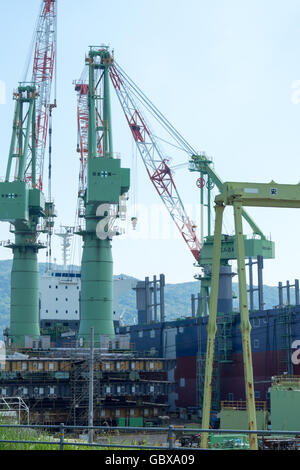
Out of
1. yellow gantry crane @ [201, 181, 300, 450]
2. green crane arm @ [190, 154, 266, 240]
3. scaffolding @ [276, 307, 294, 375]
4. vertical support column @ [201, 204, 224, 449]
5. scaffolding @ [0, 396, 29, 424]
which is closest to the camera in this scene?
yellow gantry crane @ [201, 181, 300, 450]

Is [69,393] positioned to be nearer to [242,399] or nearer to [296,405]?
[242,399]

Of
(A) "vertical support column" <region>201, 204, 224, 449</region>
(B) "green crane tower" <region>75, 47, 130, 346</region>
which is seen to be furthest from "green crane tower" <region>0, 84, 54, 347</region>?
(A) "vertical support column" <region>201, 204, 224, 449</region>

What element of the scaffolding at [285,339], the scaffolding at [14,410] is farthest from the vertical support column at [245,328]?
the scaffolding at [285,339]

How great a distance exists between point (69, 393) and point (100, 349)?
17.3ft

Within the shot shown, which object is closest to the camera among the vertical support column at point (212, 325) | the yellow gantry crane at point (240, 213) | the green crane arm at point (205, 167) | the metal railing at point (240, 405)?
the yellow gantry crane at point (240, 213)

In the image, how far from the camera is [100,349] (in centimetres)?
→ 6769

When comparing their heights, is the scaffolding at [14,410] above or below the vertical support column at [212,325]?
below

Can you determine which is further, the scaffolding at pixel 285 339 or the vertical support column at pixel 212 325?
the scaffolding at pixel 285 339

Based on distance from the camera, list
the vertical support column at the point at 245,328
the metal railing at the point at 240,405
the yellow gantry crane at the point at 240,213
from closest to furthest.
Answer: the vertical support column at the point at 245,328 → the yellow gantry crane at the point at 240,213 → the metal railing at the point at 240,405

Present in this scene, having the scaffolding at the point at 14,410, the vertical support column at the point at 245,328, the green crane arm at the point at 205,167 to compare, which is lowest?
the scaffolding at the point at 14,410

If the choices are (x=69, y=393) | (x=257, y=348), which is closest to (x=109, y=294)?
(x=69, y=393)

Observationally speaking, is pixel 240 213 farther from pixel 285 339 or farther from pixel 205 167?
pixel 205 167

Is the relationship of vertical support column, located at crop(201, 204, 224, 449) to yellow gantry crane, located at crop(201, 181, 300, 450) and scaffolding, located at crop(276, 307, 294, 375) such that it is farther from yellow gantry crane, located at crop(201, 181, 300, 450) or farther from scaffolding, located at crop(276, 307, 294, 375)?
scaffolding, located at crop(276, 307, 294, 375)

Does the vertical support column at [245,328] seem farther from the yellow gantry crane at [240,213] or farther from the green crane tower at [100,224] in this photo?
the green crane tower at [100,224]
